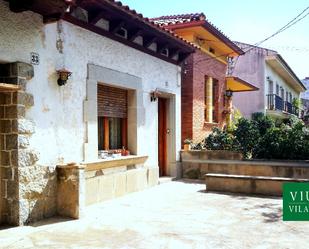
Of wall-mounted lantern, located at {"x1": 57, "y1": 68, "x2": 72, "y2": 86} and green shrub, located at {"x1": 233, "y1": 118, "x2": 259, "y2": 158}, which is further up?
wall-mounted lantern, located at {"x1": 57, "y1": 68, "x2": 72, "y2": 86}

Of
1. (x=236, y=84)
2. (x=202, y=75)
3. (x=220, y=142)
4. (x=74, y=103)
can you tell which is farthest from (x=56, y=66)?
(x=236, y=84)

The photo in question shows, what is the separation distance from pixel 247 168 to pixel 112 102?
14.7ft

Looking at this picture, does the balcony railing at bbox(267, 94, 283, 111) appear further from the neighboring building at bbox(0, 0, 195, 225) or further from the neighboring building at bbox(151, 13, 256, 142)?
the neighboring building at bbox(0, 0, 195, 225)

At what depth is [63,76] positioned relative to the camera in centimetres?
625

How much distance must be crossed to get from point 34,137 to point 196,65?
302 inches

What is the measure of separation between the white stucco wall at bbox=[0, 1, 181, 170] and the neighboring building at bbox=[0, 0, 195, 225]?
0.05 feet

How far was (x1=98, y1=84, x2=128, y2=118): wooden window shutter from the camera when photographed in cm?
780

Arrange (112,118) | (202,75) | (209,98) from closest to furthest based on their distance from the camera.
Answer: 1. (112,118)
2. (202,75)
3. (209,98)

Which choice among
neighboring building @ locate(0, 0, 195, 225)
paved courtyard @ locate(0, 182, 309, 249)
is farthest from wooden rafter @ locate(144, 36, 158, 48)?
paved courtyard @ locate(0, 182, 309, 249)

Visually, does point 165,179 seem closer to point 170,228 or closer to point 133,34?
point 133,34

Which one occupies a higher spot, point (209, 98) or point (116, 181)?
point (209, 98)

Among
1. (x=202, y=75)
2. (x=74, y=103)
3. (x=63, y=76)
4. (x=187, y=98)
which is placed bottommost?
(x=74, y=103)

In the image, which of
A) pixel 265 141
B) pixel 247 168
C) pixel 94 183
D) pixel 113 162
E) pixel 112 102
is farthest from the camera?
pixel 265 141

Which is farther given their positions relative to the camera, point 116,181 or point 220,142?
point 220,142
